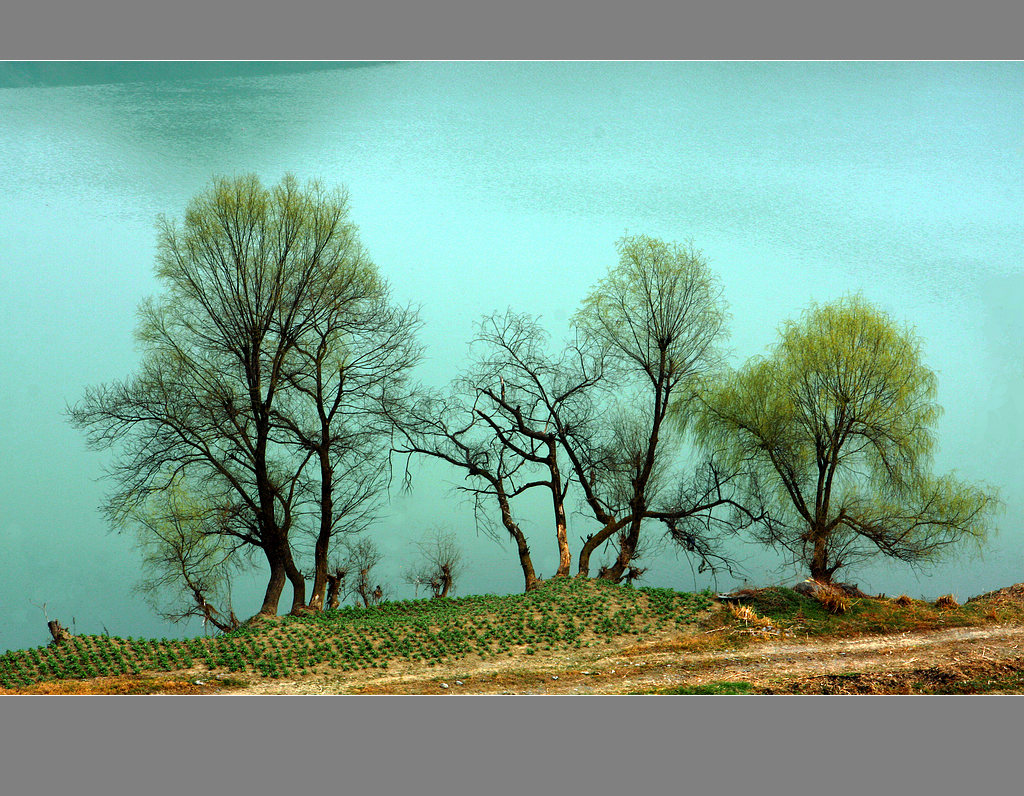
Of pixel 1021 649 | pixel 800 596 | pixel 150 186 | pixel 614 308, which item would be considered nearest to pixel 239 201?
pixel 150 186

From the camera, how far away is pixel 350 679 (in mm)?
12195

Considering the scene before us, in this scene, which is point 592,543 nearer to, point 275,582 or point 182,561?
point 275,582

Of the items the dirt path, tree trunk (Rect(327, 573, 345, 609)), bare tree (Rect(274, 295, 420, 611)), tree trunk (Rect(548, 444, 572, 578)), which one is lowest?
the dirt path

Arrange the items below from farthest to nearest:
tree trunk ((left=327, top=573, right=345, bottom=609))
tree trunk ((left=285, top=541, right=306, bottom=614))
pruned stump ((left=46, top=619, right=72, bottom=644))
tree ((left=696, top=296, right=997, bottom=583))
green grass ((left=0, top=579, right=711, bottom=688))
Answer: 1. tree trunk ((left=327, top=573, right=345, bottom=609))
2. tree trunk ((left=285, top=541, right=306, bottom=614))
3. tree ((left=696, top=296, right=997, bottom=583))
4. pruned stump ((left=46, top=619, right=72, bottom=644))
5. green grass ((left=0, top=579, right=711, bottom=688))

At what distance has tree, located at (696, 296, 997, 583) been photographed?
16.0 metres

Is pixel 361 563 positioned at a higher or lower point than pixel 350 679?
higher

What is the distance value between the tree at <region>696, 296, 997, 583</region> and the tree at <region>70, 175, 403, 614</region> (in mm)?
10105

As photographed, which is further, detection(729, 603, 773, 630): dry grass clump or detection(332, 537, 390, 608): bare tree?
detection(332, 537, 390, 608): bare tree

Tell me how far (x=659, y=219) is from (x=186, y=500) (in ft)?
48.9

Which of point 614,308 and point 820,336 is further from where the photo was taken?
point 614,308

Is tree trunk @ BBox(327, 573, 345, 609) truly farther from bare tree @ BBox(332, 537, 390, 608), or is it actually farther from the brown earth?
the brown earth

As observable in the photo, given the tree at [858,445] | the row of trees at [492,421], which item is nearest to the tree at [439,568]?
the row of trees at [492,421]

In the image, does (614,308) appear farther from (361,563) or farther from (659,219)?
(361,563)

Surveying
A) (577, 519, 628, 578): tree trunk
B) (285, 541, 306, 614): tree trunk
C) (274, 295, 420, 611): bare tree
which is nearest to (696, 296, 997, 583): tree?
(577, 519, 628, 578): tree trunk
